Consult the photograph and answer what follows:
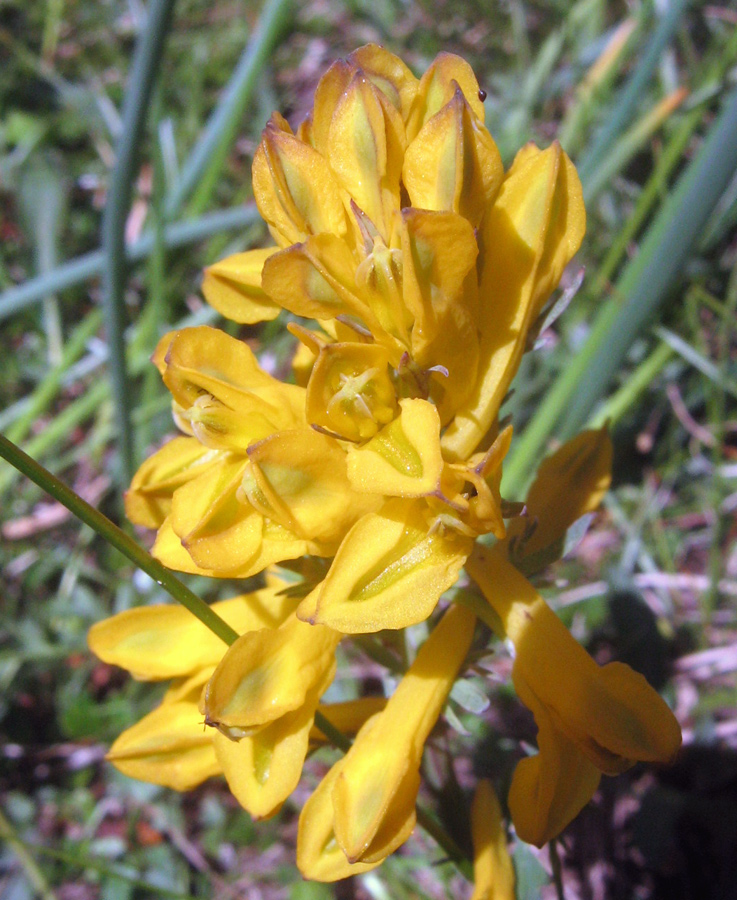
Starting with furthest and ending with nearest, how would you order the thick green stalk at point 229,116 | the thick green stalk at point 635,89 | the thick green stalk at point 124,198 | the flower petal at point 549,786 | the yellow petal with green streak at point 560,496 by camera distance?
the thick green stalk at point 229,116, the thick green stalk at point 635,89, the thick green stalk at point 124,198, the yellow petal with green streak at point 560,496, the flower petal at point 549,786

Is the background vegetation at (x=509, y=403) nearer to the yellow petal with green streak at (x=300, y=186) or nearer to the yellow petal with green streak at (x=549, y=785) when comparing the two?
the yellow petal with green streak at (x=549, y=785)

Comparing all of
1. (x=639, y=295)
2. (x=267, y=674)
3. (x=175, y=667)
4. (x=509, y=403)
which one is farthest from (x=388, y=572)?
(x=509, y=403)

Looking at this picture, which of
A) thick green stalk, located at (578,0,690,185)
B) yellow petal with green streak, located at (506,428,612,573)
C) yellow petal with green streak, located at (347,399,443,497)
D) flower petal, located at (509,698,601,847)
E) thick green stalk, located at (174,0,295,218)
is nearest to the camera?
yellow petal with green streak, located at (347,399,443,497)

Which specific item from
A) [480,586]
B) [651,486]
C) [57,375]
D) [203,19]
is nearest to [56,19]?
[203,19]

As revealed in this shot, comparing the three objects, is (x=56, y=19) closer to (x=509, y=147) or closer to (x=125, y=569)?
(x=509, y=147)

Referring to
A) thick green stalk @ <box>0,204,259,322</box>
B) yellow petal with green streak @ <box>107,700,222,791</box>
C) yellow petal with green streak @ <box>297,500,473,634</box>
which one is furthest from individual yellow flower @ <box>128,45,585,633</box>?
thick green stalk @ <box>0,204,259,322</box>

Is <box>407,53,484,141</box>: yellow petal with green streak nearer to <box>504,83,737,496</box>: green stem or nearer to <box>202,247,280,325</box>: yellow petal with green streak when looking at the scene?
<box>202,247,280,325</box>: yellow petal with green streak

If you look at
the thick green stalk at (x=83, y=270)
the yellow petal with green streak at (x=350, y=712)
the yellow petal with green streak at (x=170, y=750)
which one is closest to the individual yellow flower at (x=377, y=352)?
the yellow petal with green streak at (x=170, y=750)
